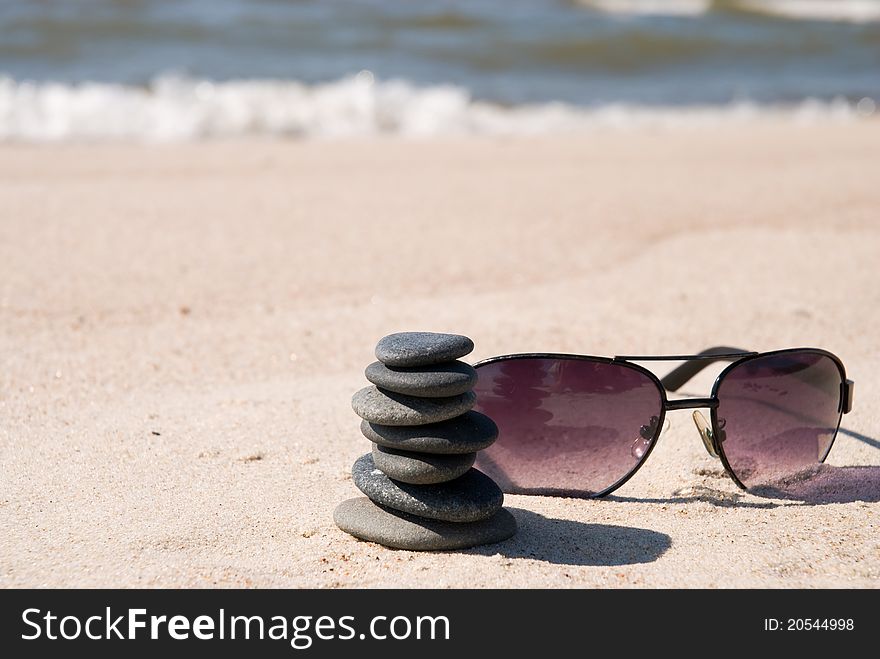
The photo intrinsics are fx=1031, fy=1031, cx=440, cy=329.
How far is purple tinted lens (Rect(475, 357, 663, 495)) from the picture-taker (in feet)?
8.08

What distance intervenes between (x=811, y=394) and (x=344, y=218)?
321cm

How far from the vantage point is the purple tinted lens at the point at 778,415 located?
255 cm

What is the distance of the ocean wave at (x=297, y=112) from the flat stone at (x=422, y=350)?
24.0 ft

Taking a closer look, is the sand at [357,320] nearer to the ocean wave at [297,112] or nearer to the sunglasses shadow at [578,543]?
the sunglasses shadow at [578,543]

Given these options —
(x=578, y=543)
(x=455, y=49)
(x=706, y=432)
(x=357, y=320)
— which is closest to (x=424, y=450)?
(x=578, y=543)

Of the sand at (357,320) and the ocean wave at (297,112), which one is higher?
the ocean wave at (297,112)

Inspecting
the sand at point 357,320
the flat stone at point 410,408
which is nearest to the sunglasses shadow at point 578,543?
the sand at point 357,320

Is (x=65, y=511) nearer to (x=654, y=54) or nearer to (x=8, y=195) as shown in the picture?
(x=8, y=195)

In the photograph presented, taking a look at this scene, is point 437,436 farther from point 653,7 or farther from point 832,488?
point 653,7

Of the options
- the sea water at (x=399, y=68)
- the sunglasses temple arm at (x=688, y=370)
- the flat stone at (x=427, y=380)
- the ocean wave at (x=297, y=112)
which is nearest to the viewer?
the flat stone at (x=427, y=380)

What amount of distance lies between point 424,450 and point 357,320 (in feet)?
6.44

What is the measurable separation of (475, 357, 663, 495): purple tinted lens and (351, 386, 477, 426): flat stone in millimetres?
395

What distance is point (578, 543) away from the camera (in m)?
2.18
